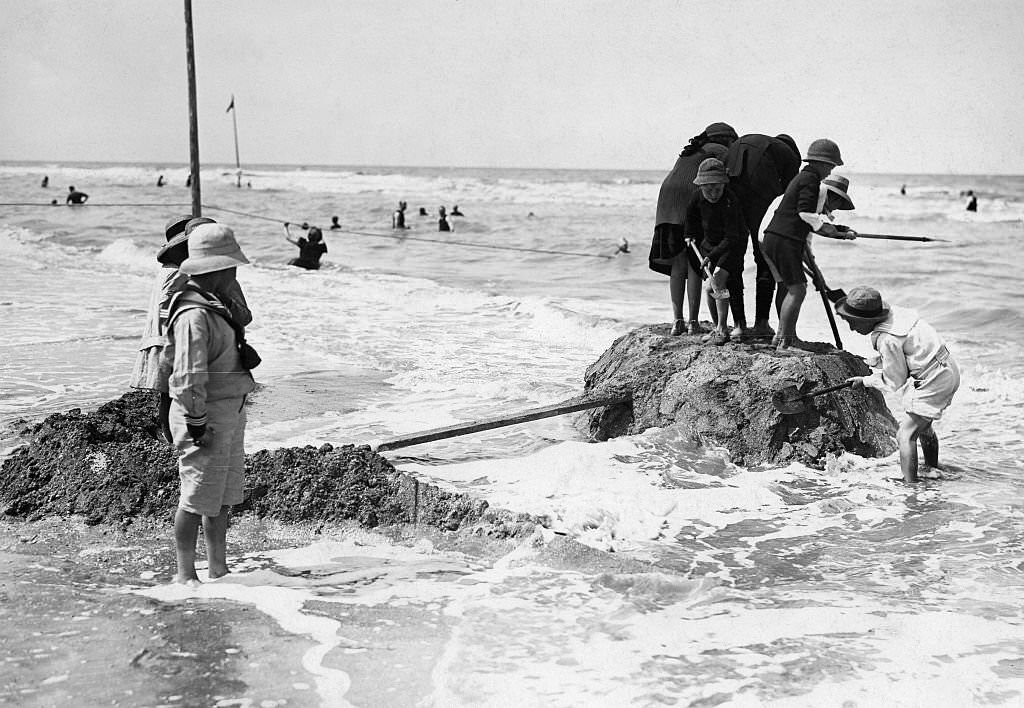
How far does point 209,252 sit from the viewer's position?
353cm

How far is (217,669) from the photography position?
3.04 m

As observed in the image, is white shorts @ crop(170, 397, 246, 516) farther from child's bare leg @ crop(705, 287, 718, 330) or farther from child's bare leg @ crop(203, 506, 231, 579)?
child's bare leg @ crop(705, 287, 718, 330)

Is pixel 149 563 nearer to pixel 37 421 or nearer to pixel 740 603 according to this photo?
pixel 740 603

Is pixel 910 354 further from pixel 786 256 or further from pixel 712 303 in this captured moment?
pixel 712 303

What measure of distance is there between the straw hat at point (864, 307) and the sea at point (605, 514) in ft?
2.88

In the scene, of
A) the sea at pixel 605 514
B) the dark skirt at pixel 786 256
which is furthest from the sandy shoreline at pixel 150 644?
the dark skirt at pixel 786 256

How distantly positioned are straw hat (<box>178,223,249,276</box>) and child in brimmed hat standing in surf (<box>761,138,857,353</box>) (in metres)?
3.22

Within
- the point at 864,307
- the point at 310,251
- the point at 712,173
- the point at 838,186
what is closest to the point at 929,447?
the point at 864,307

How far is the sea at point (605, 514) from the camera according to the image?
10.1 feet

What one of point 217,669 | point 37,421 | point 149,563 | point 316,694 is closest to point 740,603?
point 316,694

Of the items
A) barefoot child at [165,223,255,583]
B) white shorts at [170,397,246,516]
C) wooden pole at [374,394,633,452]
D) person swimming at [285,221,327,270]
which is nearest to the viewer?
barefoot child at [165,223,255,583]

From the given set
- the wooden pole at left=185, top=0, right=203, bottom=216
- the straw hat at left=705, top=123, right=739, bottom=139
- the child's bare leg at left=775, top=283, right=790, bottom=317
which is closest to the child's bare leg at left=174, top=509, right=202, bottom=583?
the child's bare leg at left=775, top=283, right=790, bottom=317

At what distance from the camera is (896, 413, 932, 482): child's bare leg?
16.5 feet

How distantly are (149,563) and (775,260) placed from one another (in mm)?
3753
